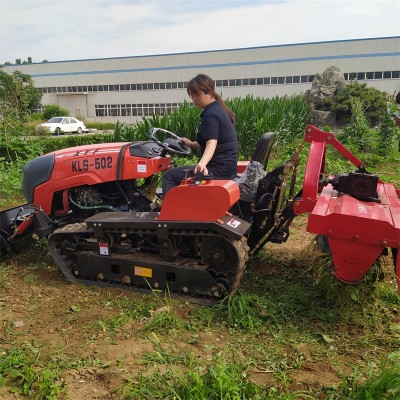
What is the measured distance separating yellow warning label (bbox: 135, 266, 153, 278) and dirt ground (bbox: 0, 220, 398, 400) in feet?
0.61

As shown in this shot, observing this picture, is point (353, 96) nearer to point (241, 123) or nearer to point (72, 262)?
point (241, 123)

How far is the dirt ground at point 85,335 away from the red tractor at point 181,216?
10.1 inches

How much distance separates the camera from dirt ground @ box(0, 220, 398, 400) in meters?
2.42

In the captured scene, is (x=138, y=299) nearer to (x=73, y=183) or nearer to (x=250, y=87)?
(x=73, y=183)

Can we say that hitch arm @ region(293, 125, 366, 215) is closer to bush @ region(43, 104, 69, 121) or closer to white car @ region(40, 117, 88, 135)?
white car @ region(40, 117, 88, 135)

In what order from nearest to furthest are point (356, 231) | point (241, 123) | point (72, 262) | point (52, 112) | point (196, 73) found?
point (356, 231) < point (72, 262) < point (241, 123) < point (52, 112) < point (196, 73)

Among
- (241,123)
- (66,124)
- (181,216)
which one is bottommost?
(66,124)

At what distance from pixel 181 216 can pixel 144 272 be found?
63 centimetres

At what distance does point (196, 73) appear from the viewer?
Answer: 1853 inches

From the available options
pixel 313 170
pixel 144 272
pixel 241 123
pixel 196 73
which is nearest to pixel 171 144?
pixel 144 272

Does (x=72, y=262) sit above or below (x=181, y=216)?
below

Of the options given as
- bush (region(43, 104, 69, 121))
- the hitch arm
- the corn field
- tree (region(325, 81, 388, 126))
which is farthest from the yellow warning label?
bush (region(43, 104, 69, 121))

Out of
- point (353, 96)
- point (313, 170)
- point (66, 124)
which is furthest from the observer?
point (66, 124)

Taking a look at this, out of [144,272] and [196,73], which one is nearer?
[144,272]
